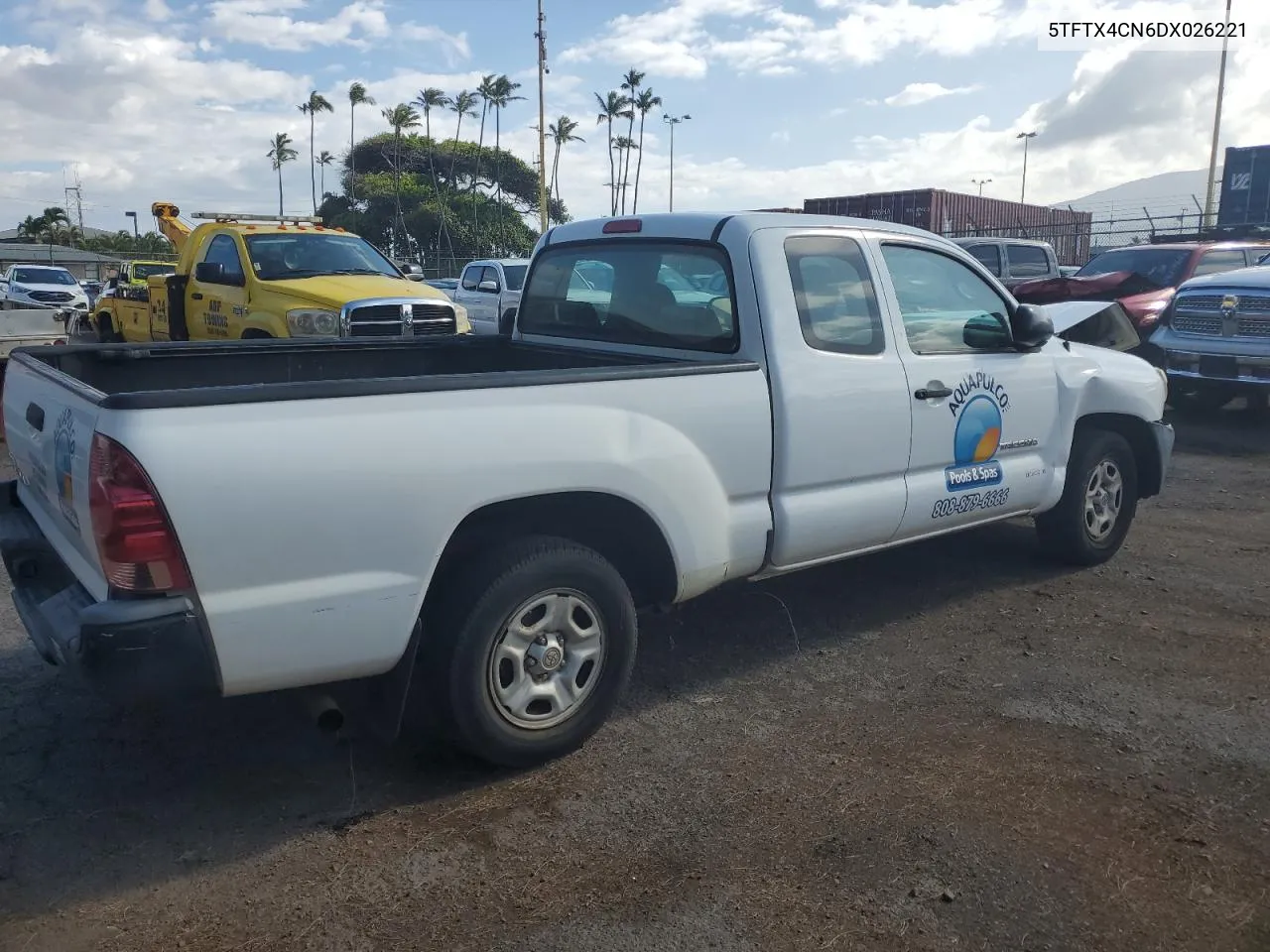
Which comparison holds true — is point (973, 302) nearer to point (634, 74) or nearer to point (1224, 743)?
point (1224, 743)

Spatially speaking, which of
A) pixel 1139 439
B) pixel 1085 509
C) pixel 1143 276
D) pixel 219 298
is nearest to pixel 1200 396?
pixel 1143 276

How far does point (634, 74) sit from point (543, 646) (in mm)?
65591

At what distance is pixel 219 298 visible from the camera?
10.7 metres

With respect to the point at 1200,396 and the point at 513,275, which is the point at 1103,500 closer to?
the point at 1200,396

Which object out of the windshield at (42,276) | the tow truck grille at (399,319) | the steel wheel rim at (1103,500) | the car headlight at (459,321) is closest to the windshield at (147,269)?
the windshield at (42,276)

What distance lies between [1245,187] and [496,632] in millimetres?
29293

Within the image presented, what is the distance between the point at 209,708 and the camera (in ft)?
13.4

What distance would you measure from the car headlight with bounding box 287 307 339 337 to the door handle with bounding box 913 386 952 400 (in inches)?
258

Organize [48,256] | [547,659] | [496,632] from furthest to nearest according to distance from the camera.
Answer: [48,256] < [547,659] < [496,632]

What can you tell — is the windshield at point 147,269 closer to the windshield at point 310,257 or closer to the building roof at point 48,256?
the windshield at point 310,257

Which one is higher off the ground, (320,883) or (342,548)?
(342,548)

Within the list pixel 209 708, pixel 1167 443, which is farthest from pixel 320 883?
pixel 1167 443

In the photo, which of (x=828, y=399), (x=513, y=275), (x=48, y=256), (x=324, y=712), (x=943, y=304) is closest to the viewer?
(x=324, y=712)

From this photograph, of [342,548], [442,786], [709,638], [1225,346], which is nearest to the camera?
[342,548]
